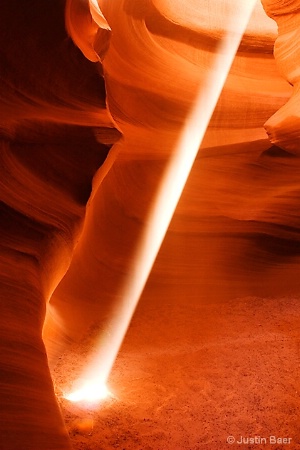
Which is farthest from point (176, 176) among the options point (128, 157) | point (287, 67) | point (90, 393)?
point (90, 393)

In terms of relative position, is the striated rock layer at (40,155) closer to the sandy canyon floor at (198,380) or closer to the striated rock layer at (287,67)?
the sandy canyon floor at (198,380)

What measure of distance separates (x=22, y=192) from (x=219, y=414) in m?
2.00

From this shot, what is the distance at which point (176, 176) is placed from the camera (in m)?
6.11

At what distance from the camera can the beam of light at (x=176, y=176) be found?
5.33 meters

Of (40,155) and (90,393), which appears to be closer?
(90,393)

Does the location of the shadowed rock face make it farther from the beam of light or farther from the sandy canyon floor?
the sandy canyon floor

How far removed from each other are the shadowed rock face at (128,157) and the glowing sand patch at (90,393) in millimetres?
746

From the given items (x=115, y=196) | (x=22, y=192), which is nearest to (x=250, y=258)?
(x=115, y=196)

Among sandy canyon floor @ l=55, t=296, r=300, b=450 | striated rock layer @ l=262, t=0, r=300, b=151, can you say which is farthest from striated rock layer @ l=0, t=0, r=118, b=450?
striated rock layer @ l=262, t=0, r=300, b=151

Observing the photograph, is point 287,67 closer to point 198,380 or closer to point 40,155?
point 40,155

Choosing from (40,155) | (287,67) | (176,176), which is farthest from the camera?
(176,176)

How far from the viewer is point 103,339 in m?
4.72

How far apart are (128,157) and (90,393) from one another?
124 inches

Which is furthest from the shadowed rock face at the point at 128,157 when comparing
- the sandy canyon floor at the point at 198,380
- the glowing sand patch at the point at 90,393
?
the glowing sand patch at the point at 90,393
